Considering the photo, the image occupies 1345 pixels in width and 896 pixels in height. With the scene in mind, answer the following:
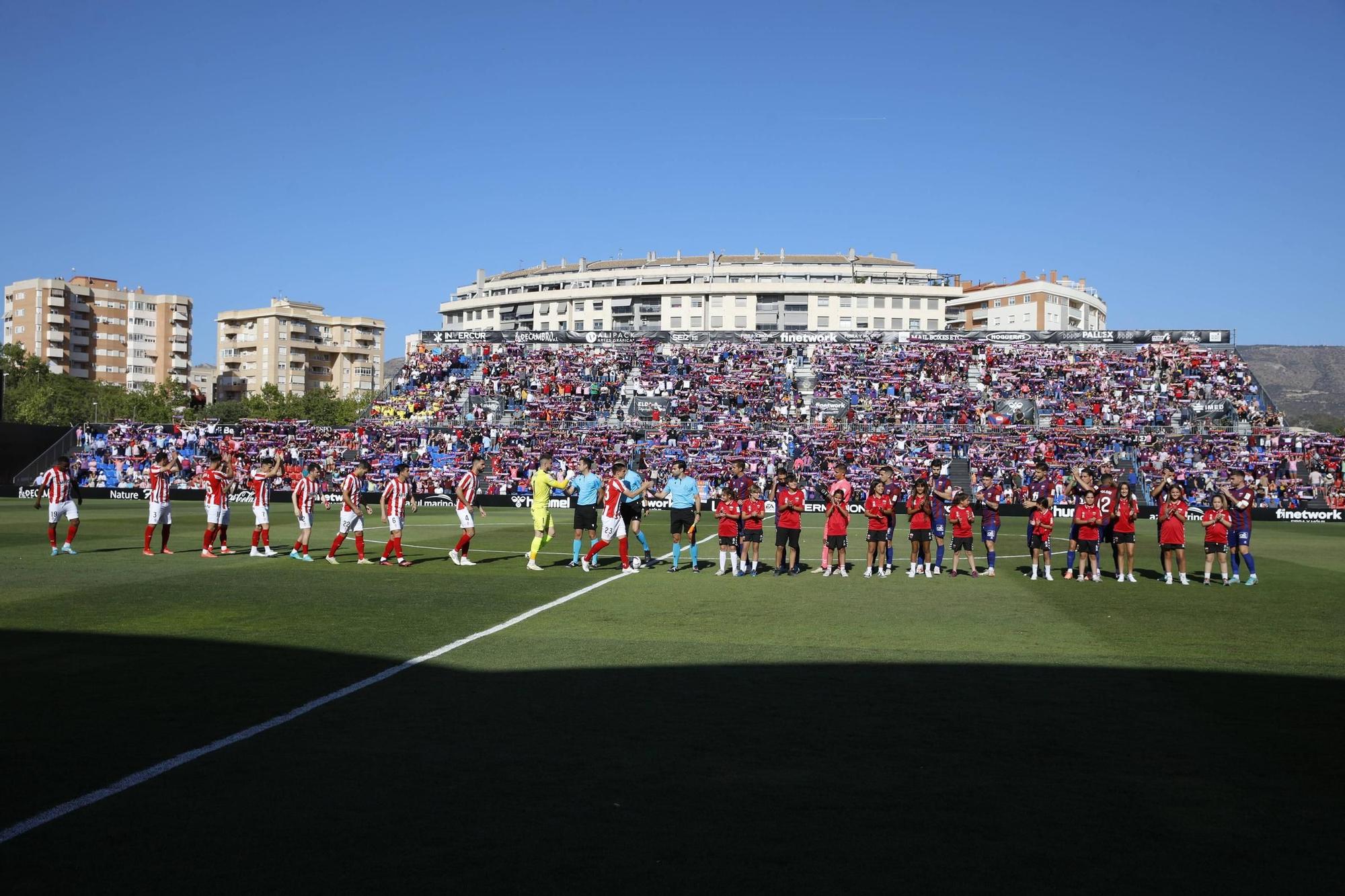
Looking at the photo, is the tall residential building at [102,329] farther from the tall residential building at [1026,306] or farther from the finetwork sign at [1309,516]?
the finetwork sign at [1309,516]

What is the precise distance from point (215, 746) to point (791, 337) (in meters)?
58.2

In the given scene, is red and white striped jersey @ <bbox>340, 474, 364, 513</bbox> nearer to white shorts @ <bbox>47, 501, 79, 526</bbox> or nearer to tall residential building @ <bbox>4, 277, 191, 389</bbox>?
white shorts @ <bbox>47, 501, 79, 526</bbox>

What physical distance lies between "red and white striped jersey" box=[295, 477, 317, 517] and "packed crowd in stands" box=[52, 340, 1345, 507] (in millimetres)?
28568

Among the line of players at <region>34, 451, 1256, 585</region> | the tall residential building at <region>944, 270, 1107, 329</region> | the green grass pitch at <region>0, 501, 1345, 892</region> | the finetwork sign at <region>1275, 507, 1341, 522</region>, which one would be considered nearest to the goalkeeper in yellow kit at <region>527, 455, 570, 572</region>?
the line of players at <region>34, 451, 1256, 585</region>

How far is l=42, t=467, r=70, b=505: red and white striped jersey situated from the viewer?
22438 mm

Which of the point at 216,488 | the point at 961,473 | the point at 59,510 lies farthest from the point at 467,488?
the point at 961,473

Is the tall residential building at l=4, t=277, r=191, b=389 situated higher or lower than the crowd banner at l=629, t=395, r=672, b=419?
higher

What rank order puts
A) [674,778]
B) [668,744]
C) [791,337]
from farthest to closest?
[791,337] → [668,744] → [674,778]

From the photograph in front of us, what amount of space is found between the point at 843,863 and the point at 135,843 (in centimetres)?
357

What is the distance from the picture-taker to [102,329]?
13550 centimetres

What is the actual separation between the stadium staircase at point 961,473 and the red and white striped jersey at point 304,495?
111 feet

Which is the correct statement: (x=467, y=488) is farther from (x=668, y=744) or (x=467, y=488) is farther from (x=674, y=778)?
(x=674, y=778)

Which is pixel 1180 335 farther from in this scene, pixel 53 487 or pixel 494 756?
pixel 494 756

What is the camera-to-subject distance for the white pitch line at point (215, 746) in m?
6.06
